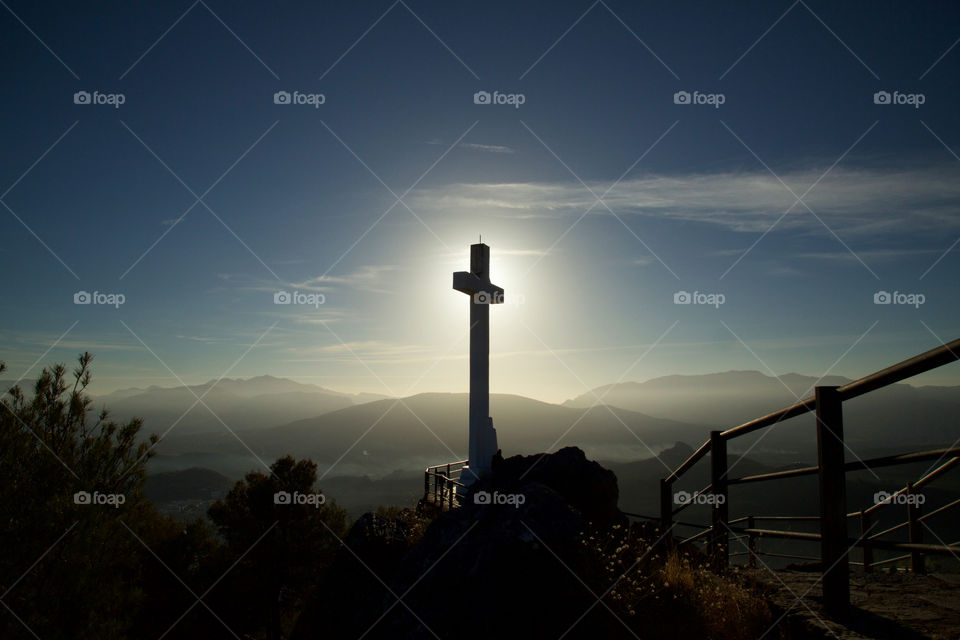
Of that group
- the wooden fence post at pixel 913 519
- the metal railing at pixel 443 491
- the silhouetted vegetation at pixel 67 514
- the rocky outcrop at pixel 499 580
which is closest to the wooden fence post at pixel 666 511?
the rocky outcrop at pixel 499 580

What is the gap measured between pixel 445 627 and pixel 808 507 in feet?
643

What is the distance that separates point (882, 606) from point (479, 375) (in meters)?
12.9

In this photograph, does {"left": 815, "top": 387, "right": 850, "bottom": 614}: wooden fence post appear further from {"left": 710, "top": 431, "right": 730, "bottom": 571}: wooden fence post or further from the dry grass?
{"left": 710, "top": 431, "right": 730, "bottom": 571}: wooden fence post

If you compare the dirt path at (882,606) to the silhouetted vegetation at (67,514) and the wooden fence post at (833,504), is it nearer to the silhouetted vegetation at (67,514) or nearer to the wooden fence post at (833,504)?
the wooden fence post at (833,504)

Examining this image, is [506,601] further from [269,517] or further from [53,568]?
[269,517]

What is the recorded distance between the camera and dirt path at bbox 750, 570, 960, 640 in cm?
311

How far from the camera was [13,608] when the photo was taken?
7.65 meters

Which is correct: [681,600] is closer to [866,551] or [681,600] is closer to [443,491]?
[866,551]

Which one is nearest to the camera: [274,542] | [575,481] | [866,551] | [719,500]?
[719,500]

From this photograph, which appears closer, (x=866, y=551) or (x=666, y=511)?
(x=866, y=551)

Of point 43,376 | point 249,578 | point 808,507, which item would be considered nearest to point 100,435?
point 43,376

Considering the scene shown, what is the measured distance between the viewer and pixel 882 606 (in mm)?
3535

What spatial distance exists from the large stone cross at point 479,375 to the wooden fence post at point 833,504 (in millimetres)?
12715

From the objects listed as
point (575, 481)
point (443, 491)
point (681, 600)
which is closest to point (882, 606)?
point (681, 600)
